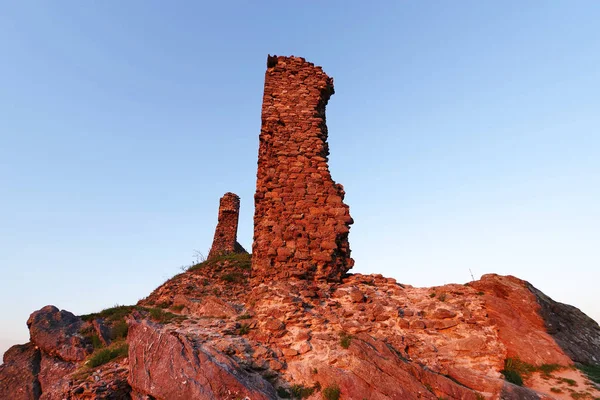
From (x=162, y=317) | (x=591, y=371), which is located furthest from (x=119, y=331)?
(x=591, y=371)

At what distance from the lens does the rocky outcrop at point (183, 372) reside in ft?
14.7

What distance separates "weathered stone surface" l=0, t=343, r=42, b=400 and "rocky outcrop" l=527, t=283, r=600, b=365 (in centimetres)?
1030

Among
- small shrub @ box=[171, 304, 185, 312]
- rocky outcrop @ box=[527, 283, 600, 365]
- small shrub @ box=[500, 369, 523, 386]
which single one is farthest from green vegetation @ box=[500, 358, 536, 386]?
small shrub @ box=[171, 304, 185, 312]

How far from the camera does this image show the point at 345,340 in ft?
19.2

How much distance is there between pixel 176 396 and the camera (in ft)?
14.6

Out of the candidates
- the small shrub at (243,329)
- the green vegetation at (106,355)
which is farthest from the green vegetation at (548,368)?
the green vegetation at (106,355)

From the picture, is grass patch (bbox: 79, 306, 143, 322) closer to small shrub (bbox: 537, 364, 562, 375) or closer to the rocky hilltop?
the rocky hilltop

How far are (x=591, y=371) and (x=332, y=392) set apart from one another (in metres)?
5.01

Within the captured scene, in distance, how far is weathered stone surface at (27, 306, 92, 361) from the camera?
7164 mm

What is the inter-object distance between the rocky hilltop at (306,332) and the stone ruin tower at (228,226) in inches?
300

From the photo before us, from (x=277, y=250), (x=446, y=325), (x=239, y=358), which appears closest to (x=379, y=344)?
(x=446, y=325)

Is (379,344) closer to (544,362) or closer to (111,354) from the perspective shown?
(544,362)

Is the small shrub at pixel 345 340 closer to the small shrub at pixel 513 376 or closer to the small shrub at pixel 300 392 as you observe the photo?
the small shrub at pixel 300 392

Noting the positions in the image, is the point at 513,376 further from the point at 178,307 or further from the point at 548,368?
the point at 178,307
